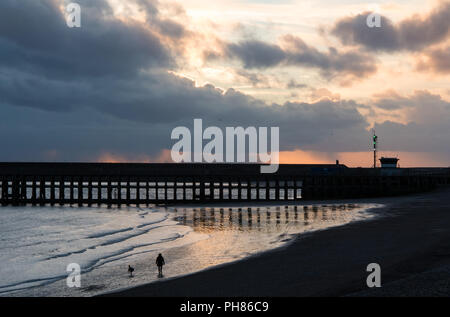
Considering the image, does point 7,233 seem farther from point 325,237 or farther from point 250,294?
point 250,294

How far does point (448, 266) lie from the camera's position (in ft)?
54.2

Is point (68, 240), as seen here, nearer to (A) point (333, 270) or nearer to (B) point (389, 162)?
(A) point (333, 270)

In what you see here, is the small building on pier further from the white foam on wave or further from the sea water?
the white foam on wave

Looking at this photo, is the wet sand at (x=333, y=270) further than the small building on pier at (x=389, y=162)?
No

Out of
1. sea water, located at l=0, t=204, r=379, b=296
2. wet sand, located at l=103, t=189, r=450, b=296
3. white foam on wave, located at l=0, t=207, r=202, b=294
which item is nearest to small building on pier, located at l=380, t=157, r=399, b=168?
sea water, located at l=0, t=204, r=379, b=296

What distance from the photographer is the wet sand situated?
14891 mm

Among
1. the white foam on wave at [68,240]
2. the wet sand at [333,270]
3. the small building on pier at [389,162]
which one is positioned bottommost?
the white foam on wave at [68,240]

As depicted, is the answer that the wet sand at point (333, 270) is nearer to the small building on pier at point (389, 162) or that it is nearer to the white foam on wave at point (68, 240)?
the white foam on wave at point (68, 240)

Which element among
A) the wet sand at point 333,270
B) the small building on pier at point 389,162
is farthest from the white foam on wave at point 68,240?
the small building on pier at point 389,162

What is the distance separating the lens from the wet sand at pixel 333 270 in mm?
14891

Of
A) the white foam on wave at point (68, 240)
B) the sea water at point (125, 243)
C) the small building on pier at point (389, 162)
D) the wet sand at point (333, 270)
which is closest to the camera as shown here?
the wet sand at point (333, 270)

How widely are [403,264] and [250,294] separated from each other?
6.65 metres

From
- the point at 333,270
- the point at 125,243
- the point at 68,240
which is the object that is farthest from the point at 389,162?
the point at 333,270
